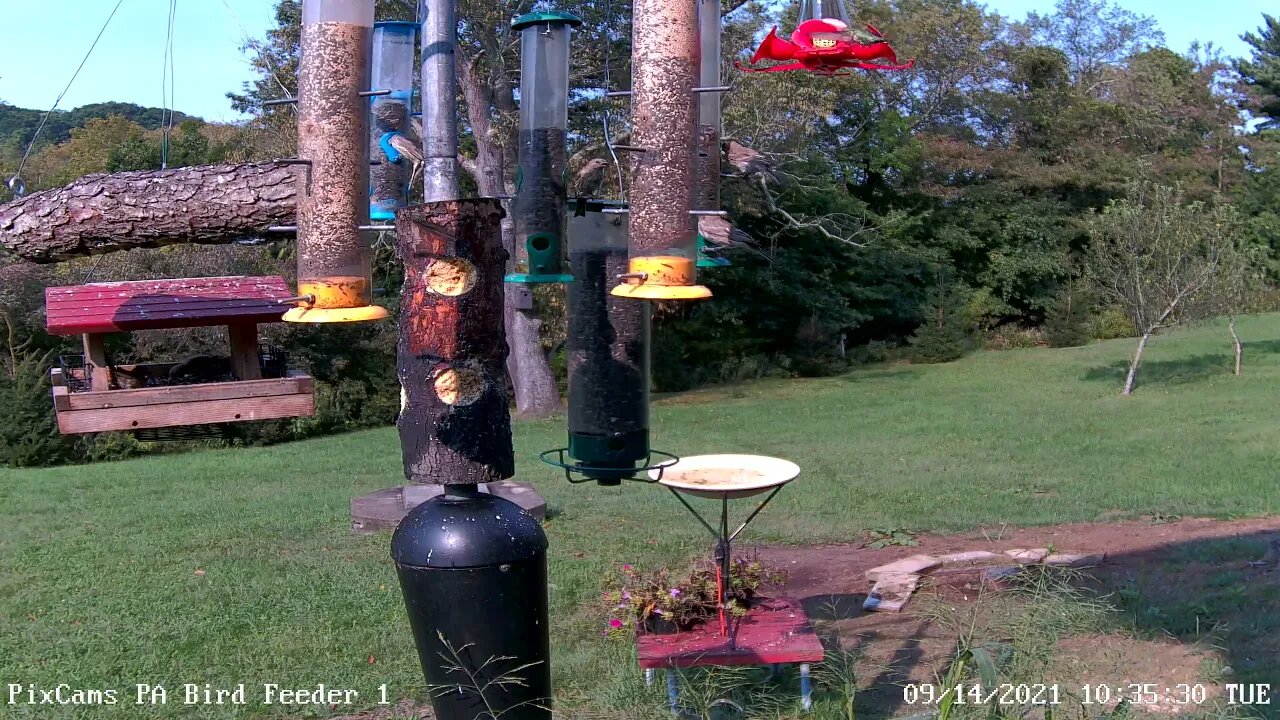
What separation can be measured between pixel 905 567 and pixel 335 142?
5345 millimetres

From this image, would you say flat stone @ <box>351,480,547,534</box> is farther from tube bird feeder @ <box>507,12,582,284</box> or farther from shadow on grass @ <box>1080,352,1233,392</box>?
shadow on grass @ <box>1080,352,1233,392</box>

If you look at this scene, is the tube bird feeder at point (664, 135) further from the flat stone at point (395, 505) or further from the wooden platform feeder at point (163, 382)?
the flat stone at point (395, 505)

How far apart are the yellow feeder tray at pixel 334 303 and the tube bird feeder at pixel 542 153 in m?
0.56

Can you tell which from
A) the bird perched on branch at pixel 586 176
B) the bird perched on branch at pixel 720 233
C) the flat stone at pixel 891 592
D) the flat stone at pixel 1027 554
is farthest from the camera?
the flat stone at pixel 1027 554

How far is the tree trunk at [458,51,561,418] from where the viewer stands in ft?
52.8

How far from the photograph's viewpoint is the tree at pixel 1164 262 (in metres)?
19.5

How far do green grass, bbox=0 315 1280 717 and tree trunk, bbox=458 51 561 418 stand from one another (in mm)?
2142

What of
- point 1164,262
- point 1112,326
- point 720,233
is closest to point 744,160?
point 720,233

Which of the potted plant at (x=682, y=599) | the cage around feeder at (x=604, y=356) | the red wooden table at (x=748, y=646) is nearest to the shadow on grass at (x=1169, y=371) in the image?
the potted plant at (x=682, y=599)

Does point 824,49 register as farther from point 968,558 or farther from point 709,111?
point 968,558

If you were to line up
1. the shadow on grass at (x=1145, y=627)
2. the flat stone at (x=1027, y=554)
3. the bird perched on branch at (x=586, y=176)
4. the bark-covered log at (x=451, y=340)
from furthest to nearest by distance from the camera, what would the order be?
the flat stone at (x=1027, y=554), the shadow on grass at (x=1145, y=627), the bird perched on branch at (x=586, y=176), the bark-covered log at (x=451, y=340)

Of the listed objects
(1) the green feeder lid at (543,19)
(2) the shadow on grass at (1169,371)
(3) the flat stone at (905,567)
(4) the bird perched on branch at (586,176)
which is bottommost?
(2) the shadow on grass at (1169,371)

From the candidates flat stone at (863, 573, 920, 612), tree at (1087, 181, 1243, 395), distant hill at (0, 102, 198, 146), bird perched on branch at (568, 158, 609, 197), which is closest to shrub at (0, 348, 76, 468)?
flat stone at (863, 573, 920, 612)

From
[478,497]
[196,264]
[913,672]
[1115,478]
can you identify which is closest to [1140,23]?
[1115,478]
